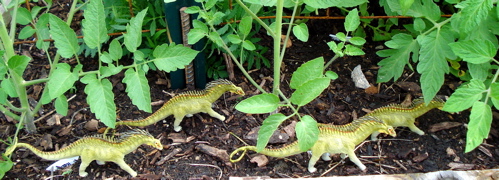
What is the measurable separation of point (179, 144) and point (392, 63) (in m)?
1.10

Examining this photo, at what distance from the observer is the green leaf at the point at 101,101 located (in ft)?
6.34

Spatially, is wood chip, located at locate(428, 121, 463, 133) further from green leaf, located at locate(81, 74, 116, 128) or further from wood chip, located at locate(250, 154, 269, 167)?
green leaf, located at locate(81, 74, 116, 128)

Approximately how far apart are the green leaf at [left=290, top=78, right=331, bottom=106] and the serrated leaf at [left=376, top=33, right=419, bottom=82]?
22.7 inches

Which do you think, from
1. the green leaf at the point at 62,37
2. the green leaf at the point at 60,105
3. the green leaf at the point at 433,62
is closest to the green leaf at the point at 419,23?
the green leaf at the point at 433,62

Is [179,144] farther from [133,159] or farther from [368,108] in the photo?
[368,108]

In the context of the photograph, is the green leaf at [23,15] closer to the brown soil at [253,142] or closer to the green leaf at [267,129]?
the brown soil at [253,142]

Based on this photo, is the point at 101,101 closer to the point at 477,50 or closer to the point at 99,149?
the point at 99,149

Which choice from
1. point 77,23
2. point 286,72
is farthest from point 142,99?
point 77,23

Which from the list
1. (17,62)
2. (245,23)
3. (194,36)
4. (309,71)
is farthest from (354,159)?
(17,62)

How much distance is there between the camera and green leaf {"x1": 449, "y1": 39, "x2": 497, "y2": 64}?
6.51 ft

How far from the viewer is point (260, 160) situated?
7.53 feet

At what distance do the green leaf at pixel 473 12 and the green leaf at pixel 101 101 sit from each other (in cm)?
142

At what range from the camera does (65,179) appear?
2238 millimetres

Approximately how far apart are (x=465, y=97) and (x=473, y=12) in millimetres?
344
